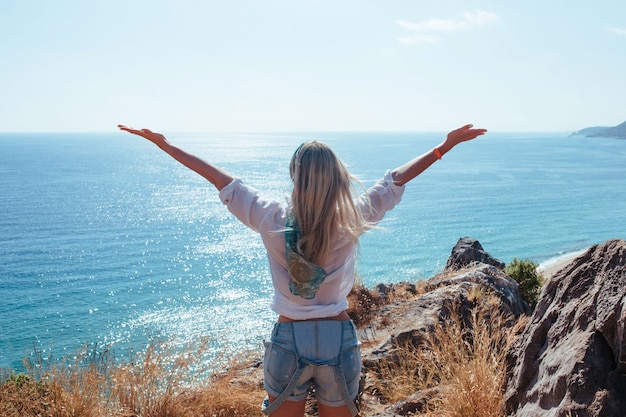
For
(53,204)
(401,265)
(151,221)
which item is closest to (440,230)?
(401,265)

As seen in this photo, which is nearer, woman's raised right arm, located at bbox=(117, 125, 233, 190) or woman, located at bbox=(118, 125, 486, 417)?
woman, located at bbox=(118, 125, 486, 417)

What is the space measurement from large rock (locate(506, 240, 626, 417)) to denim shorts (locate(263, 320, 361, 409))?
132cm

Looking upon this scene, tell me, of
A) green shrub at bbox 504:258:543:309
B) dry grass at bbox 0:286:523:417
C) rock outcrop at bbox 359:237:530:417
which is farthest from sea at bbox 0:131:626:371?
green shrub at bbox 504:258:543:309

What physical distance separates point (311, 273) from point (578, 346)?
1782 millimetres

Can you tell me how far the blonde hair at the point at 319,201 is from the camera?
2.41 metres

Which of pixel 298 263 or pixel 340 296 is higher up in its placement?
pixel 298 263

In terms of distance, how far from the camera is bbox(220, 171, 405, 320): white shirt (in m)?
2.54

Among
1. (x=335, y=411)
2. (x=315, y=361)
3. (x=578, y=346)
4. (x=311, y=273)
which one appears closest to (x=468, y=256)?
(x=578, y=346)

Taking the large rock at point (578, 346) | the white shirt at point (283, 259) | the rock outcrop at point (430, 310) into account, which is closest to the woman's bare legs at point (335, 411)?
the white shirt at point (283, 259)

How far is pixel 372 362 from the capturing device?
239 inches

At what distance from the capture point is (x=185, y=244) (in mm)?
53562

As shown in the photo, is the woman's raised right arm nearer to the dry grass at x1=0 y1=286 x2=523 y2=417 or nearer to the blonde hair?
the blonde hair

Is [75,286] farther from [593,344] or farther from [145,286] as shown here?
[593,344]

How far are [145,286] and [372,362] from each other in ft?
121
